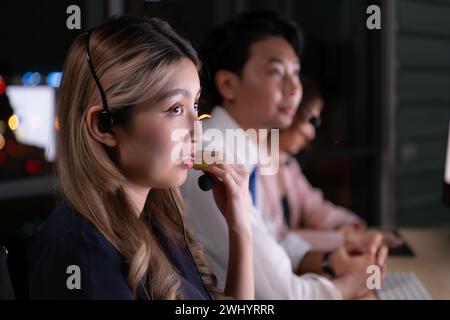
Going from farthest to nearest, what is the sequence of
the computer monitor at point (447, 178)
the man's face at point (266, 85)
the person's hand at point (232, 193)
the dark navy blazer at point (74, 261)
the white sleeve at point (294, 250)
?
the computer monitor at point (447, 178) < the white sleeve at point (294, 250) < the man's face at point (266, 85) < the person's hand at point (232, 193) < the dark navy blazer at point (74, 261)

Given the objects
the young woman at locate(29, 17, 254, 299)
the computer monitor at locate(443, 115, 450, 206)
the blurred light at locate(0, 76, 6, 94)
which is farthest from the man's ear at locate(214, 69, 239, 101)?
the computer monitor at locate(443, 115, 450, 206)

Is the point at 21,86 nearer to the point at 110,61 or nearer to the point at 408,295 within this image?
the point at 110,61

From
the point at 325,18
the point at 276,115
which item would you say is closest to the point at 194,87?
the point at 276,115

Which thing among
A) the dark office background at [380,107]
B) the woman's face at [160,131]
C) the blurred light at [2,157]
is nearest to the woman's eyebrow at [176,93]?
the woman's face at [160,131]

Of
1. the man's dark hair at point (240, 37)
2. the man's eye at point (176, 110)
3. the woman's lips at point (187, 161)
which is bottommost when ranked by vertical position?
the woman's lips at point (187, 161)

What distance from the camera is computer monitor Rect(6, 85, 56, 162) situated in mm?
873

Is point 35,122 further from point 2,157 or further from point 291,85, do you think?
point 291,85

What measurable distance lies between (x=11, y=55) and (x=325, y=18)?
1.43 metres

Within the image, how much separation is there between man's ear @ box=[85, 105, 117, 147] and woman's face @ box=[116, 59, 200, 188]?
1cm

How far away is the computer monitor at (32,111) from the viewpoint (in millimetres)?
873

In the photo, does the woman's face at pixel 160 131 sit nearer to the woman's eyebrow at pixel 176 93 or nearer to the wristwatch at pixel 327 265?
the woman's eyebrow at pixel 176 93

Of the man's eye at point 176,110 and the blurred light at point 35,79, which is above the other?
the blurred light at point 35,79

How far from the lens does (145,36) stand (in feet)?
2.10

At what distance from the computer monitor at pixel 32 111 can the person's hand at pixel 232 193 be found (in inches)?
10.7
